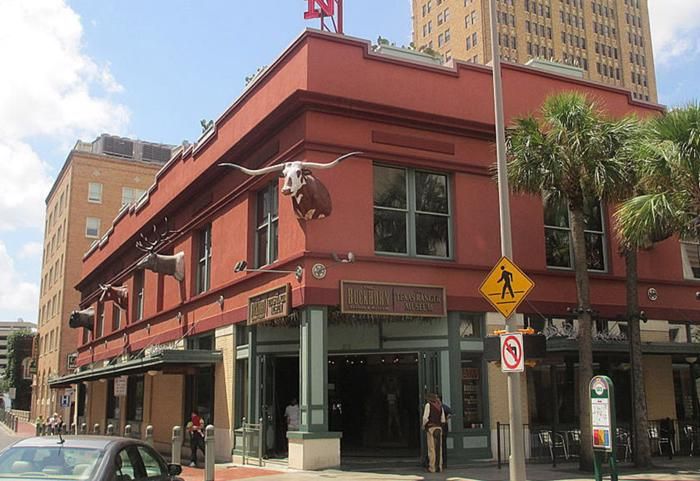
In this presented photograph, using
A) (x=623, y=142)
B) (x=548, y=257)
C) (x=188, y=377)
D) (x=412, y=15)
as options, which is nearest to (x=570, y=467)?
(x=548, y=257)

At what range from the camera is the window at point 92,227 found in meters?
65.2

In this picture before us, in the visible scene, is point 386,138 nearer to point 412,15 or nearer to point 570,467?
point 570,467

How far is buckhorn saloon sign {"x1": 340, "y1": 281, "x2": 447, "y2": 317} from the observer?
17.2 m

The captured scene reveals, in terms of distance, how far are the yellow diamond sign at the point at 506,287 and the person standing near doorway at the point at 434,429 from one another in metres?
4.79

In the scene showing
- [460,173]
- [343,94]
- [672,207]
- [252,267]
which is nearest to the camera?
[672,207]

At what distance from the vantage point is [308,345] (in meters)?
16.7

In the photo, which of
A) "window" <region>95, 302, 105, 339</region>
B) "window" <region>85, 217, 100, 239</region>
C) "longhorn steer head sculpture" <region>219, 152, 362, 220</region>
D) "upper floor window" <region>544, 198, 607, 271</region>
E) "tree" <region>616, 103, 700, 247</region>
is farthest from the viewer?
"window" <region>85, 217, 100, 239</region>

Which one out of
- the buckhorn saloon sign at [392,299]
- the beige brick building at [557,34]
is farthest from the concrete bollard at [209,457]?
the beige brick building at [557,34]

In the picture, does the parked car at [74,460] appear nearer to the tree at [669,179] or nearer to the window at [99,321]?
the tree at [669,179]

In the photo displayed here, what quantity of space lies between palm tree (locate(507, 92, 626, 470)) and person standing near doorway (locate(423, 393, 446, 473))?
303cm

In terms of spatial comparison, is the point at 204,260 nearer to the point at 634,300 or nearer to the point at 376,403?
the point at 376,403

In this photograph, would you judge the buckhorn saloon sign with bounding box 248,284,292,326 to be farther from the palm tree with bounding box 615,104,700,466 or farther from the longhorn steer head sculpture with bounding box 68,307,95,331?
the longhorn steer head sculpture with bounding box 68,307,95,331

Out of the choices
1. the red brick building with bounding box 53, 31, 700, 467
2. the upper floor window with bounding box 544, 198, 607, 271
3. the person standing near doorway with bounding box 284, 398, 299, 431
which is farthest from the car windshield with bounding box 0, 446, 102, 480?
the upper floor window with bounding box 544, 198, 607, 271

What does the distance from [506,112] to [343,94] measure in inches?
195
